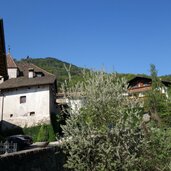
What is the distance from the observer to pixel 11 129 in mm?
43031

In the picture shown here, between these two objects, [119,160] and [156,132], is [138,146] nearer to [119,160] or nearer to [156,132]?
[119,160]

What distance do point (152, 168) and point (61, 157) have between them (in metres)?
6.74

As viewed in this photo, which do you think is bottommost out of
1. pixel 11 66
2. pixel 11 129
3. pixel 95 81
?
pixel 11 129

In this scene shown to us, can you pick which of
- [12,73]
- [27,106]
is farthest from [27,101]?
[12,73]

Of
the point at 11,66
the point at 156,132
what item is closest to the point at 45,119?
the point at 11,66

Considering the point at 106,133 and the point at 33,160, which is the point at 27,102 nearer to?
the point at 33,160

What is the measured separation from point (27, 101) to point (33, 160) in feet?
99.4

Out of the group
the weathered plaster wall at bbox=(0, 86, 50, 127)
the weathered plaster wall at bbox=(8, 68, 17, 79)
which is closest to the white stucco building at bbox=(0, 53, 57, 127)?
the weathered plaster wall at bbox=(0, 86, 50, 127)

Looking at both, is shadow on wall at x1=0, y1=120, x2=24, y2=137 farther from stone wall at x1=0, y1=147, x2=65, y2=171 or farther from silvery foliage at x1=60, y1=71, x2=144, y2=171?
silvery foliage at x1=60, y1=71, x2=144, y2=171

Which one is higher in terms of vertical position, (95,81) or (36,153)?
(95,81)

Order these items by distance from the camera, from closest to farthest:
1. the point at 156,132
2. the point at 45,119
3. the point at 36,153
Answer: the point at 156,132 < the point at 36,153 < the point at 45,119

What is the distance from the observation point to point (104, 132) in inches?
423

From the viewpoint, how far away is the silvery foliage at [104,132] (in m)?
10.7

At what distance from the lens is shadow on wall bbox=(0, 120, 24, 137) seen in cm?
4253
